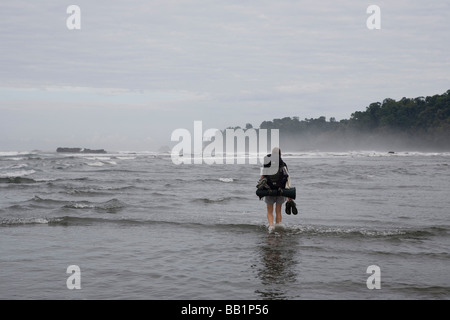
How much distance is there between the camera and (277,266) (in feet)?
26.3

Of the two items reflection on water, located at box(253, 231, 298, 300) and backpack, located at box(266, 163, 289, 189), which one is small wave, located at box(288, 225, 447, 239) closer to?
reflection on water, located at box(253, 231, 298, 300)

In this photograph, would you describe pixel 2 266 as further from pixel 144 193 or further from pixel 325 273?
pixel 144 193

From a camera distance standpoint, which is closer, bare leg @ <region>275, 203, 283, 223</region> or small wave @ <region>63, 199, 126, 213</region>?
bare leg @ <region>275, 203, 283, 223</region>

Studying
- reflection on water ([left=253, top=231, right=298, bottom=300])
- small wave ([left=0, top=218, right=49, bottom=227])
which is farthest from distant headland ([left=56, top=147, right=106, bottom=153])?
reflection on water ([left=253, top=231, right=298, bottom=300])

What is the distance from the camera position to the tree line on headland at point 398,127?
134 meters

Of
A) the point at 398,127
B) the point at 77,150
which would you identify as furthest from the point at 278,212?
the point at 398,127

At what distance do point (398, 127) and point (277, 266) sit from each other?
152 metres

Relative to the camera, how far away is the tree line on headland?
134m

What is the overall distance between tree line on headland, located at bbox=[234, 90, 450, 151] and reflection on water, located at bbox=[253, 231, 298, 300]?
5071 inches

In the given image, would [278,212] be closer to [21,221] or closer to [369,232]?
[369,232]

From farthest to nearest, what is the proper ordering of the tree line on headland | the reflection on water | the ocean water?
the tree line on headland < the ocean water < the reflection on water

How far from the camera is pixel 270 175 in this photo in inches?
440

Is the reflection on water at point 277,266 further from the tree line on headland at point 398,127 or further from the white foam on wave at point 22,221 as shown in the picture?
the tree line on headland at point 398,127
